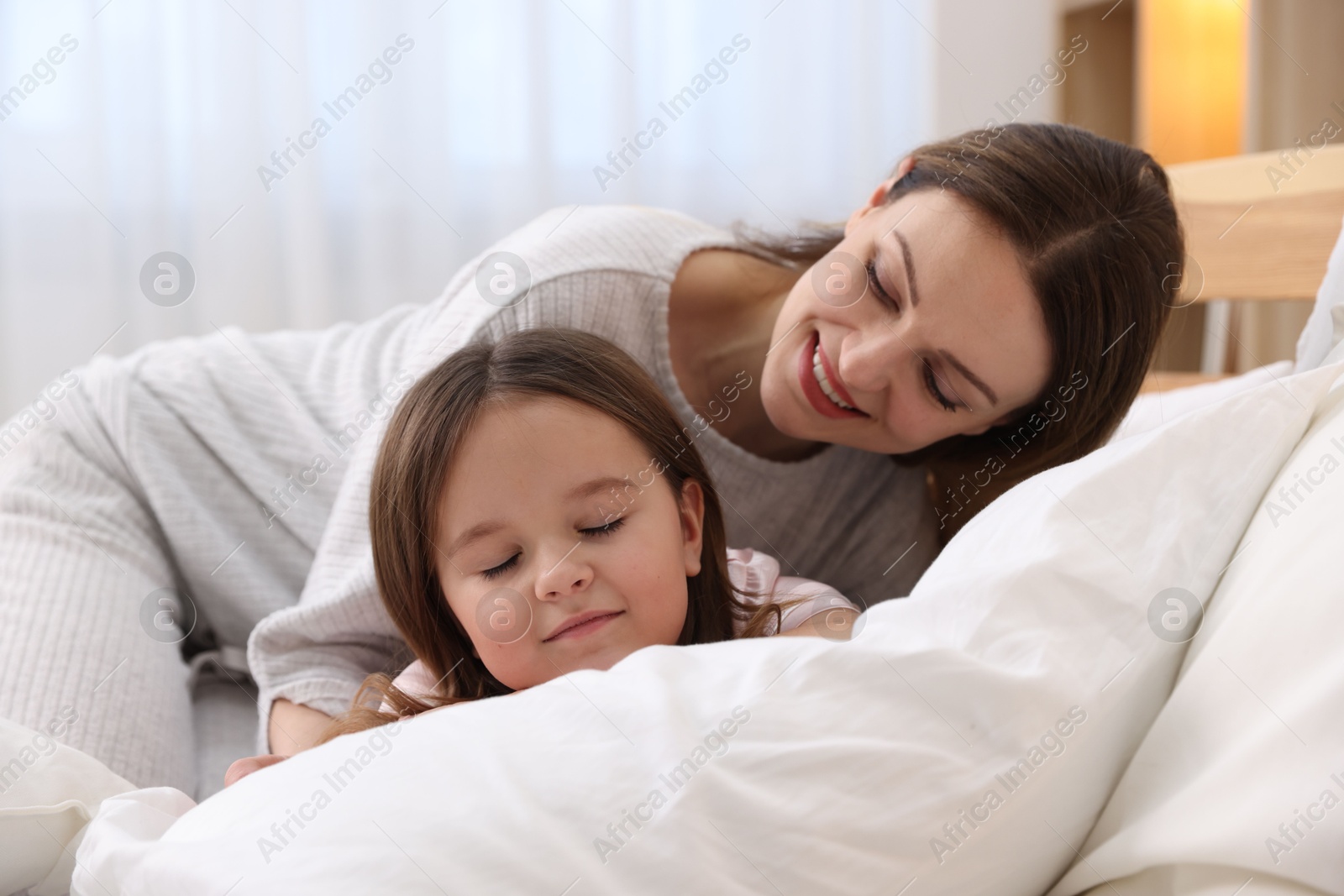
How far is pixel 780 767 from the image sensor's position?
18.4 inches

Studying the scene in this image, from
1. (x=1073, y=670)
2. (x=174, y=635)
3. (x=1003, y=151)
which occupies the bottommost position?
(x=174, y=635)

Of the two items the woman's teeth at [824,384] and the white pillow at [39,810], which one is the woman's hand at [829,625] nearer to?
the woman's teeth at [824,384]

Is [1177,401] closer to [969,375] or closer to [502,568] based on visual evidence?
[969,375]

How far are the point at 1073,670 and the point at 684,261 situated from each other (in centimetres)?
76

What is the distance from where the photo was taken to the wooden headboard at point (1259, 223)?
1.28 meters

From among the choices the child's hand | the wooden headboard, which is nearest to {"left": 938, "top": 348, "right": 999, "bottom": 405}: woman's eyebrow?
the wooden headboard

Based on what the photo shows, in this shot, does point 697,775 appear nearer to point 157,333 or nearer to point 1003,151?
point 1003,151

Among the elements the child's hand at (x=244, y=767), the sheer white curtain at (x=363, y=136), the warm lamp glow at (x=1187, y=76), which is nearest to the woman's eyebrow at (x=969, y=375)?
the child's hand at (x=244, y=767)

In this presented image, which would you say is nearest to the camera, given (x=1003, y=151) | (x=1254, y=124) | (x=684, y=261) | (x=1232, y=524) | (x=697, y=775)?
(x=697, y=775)

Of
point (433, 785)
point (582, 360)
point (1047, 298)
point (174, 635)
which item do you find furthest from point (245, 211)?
point (433, 785)

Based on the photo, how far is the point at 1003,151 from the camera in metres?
0.98

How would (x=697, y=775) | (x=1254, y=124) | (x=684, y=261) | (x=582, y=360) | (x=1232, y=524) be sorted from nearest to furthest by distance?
(x=697, y=775)
(x=1232, y=524)
(x=582, y=360)
(x=684, y=261)
(x=1254, y=124)

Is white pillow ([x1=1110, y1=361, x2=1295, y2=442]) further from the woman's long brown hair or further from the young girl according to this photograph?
the young girl

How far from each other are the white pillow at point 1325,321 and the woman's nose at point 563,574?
57 centimetres
